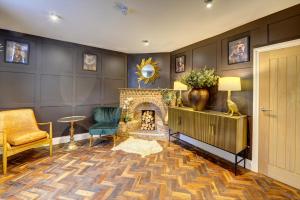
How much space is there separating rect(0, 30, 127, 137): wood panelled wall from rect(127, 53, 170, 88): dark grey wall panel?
43 centimetres

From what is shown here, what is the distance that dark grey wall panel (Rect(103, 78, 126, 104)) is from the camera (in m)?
4.57

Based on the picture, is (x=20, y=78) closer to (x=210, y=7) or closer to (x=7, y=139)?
(x=7, y=139)

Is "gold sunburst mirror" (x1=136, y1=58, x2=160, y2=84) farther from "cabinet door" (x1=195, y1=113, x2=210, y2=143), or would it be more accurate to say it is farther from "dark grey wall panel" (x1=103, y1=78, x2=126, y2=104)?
"cabinet door" (x1=195, y1=113, x2=210, y2=143)

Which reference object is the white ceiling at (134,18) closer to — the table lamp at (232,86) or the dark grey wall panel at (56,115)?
the table lamp at (232,86)

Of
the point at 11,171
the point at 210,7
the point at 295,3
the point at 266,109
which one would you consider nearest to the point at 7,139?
the point at 11,171

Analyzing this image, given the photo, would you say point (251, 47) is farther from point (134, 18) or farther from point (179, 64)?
point (134, 18)

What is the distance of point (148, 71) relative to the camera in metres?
4.71

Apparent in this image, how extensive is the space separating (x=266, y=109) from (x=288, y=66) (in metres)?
0.68

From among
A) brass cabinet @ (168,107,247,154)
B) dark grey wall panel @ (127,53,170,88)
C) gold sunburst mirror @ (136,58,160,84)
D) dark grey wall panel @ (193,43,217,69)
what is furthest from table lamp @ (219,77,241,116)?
gold sunburst mirror @ (136,58,160,84)

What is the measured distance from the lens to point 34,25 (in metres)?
2.96

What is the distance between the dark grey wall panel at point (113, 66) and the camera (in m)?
4.53

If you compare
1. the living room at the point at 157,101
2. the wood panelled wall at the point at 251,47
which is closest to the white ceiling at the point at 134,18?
the living room at the point at 157,101

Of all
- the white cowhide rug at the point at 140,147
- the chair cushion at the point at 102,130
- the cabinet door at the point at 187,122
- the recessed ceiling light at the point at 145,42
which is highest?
the recessed ceiling light at the point at 145,42

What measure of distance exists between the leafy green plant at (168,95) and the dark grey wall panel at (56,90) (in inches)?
95.1
